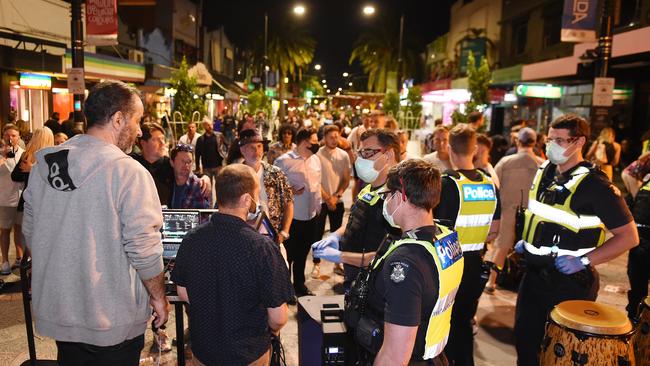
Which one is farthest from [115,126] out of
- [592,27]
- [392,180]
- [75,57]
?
[592,27]

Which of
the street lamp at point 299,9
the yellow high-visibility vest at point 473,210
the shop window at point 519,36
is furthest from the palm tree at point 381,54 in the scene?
the yellow high-visibility vest at point 473,210

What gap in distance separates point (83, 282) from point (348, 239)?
6.07 feet

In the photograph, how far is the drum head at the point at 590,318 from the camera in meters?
3.22

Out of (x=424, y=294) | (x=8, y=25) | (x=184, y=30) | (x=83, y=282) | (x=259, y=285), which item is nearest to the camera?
(x=424, y=294)

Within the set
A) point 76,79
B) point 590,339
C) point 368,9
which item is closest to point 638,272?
point 590,339

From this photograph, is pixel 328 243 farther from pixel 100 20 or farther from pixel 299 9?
pixel 299 9

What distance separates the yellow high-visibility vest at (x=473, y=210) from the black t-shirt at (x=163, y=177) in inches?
115

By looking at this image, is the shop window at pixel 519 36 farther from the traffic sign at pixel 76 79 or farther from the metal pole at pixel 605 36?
the traffic sign at pixel 76 79

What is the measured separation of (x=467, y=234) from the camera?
440 centimetres

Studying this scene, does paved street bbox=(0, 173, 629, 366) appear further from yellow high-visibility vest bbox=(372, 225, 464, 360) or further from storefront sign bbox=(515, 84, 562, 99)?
storefront sign bbox=(515, 84, 562, 99)

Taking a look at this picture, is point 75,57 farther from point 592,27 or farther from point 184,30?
point 184,30

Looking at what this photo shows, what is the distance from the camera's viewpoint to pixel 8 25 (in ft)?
49.6

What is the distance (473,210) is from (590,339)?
1446mm

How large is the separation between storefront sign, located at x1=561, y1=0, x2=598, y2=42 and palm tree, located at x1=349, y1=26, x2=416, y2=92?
34.3m
